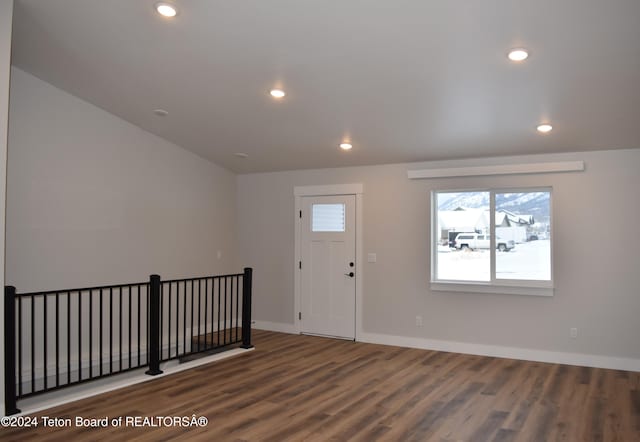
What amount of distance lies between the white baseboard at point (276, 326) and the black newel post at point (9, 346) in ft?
13.2

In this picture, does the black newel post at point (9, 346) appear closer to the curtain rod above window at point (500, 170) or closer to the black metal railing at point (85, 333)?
the black metal railing at point (85, 333)

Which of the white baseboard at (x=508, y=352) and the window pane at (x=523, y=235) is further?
the window pane at (x=523, y=235)

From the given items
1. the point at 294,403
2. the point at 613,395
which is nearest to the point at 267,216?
the point at 294,403

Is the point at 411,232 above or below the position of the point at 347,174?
below

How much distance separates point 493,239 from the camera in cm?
589

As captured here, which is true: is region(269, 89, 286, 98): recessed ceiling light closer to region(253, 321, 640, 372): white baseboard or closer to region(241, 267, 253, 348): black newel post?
region(241, 267, 253, 348): black newel post

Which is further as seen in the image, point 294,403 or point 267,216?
point 267,216

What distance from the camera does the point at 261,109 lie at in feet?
16.8

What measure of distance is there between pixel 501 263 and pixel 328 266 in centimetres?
237

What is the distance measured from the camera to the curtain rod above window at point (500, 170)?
5434 millimetres

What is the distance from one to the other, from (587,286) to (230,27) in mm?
4592

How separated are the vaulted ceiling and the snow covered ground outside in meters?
1.18

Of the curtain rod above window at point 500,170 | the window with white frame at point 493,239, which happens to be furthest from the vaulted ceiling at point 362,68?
the window with white frame at point 493,239

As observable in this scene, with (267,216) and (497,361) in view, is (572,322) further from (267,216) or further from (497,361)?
(267,216)
